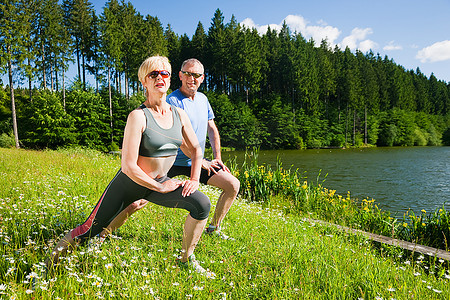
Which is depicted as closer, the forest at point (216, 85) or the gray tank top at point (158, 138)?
the gray tank top at point (158, 138)

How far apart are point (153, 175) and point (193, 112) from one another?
1.23m

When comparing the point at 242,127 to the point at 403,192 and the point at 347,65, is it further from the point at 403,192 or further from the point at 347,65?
the point at 403,192

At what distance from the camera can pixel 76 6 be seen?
135 ft

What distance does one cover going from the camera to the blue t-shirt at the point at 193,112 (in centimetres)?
361

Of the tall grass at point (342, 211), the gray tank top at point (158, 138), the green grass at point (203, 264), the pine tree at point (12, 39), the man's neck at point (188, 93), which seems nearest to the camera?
the green grass at point (203, 264)

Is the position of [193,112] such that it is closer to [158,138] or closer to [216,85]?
[158,138]

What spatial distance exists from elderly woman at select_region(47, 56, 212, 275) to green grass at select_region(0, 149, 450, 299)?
0.92ft

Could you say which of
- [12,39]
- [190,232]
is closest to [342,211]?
[190,232]

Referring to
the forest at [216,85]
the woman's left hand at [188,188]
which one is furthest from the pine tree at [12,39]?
the woman's left hand at [188,188]

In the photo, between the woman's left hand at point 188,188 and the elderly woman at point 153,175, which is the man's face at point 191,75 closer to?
the elderly woman at point 153,175

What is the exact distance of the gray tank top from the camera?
2535 mm

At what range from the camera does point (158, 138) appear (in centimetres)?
257

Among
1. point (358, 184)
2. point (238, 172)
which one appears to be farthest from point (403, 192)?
point (238, 172)

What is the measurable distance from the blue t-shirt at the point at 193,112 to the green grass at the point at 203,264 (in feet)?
2.95
